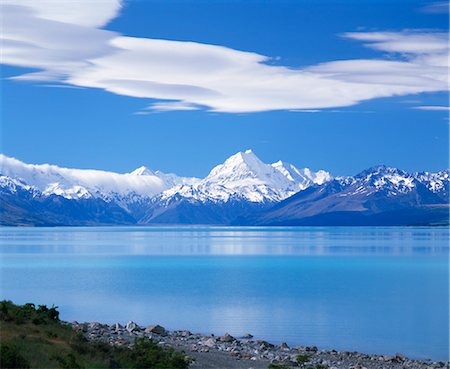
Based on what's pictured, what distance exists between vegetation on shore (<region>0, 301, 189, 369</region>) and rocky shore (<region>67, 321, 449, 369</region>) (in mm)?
2515

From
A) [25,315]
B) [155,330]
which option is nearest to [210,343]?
[155,330]

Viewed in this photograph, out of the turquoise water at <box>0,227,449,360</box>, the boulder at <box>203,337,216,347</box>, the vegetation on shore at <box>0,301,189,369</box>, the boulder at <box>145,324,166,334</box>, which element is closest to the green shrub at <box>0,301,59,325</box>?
the vegetation on shore at <box>0,301,189,369</box>

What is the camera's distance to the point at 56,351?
2378 cm

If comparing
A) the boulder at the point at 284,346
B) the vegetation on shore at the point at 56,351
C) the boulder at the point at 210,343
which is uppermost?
the vegetation on shore at the point at 56,351

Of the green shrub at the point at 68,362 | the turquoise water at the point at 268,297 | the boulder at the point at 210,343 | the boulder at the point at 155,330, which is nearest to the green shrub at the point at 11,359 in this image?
the green shrub at the point at 68,362

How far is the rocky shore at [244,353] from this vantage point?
30.8 meters

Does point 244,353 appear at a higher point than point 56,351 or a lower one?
lower

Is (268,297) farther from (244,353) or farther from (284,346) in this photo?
(244,353)

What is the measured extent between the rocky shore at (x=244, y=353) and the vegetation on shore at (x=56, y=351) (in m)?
2.51

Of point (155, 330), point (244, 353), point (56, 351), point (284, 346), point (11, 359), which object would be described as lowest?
point (284, 346)

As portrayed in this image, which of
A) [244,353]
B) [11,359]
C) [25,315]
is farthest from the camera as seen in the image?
[244,353]

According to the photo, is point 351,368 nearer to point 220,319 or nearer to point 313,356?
point 313,356

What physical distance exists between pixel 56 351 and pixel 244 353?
12.0 metres

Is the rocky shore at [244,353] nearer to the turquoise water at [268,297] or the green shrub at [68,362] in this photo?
the turquoise water at [268,297]
